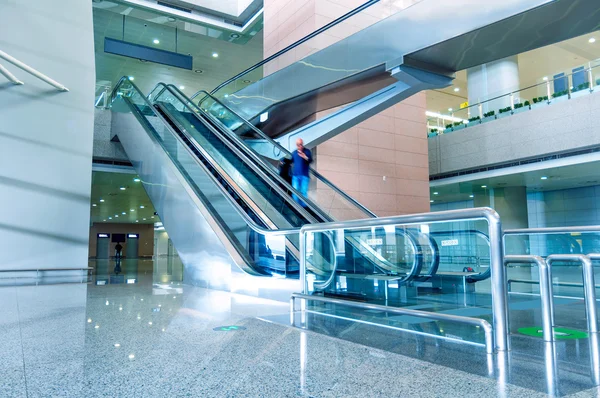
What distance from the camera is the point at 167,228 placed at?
334 inches

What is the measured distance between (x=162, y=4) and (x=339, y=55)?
337 inches

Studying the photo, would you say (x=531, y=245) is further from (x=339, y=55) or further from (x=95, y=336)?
(x=95, y=336)

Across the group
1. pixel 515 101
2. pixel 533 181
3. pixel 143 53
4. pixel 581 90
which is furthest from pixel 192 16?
pixel 533 181

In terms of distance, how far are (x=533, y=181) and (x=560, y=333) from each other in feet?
45.9

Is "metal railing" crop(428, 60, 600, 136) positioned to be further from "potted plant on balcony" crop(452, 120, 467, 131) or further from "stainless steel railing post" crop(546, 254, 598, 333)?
"stainless steel railing post" crop(546, 254, 598, 333)

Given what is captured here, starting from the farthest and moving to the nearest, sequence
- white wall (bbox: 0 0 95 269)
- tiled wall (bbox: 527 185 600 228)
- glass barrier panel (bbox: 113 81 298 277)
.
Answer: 1. tiled wall (bbox: 527 185 600 228)
2. white wall (bbox: 0 0 95 269)
3. glass barrier panel (bbox: 113 81 298 277)

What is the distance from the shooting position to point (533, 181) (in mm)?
15922

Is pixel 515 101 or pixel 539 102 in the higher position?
pixel 515 101

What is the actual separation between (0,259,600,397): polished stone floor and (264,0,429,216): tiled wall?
771 centimetres

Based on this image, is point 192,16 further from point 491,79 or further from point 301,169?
point 491,79

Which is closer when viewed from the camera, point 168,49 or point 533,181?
point 533,181

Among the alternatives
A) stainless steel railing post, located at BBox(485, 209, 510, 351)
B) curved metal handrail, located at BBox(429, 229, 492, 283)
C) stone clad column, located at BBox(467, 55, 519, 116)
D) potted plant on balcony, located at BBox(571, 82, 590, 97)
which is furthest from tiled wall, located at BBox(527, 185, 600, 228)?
stainless steel railing post, located at BBox(485, 209, 510, 351)

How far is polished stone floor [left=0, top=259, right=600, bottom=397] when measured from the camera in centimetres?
204

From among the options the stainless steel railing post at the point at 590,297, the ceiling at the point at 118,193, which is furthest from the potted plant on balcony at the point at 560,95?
the ceiling at the point at 118,193
